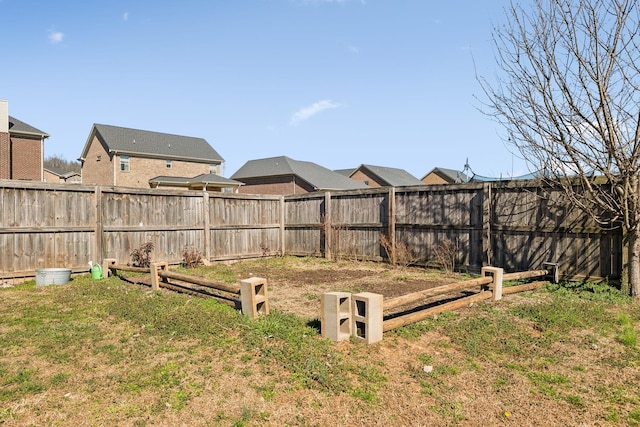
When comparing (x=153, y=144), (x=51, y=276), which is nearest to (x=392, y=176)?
(x=153, y=144)

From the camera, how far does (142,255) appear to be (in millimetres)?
10484

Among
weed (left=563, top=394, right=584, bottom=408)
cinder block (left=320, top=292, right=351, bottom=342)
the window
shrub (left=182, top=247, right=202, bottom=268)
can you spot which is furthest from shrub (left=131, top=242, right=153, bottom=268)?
the window

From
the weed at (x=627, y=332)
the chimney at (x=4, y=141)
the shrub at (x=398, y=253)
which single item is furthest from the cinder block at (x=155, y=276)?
the chimney at (x=4, y=141)

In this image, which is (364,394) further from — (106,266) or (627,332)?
(106,266)

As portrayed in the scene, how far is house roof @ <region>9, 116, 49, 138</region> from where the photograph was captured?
2491 cm

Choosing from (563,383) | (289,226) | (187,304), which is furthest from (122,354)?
(289,226)

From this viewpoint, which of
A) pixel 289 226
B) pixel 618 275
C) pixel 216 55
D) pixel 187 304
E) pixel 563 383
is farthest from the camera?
pixel 289 226

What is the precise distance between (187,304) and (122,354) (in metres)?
2.12

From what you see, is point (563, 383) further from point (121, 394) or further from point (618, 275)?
point (618, 275)

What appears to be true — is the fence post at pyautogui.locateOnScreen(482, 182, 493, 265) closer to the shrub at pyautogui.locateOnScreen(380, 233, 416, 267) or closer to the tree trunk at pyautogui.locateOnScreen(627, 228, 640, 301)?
the shrub at pyautogui.locateOnScreen(380, 233, 416, 267)

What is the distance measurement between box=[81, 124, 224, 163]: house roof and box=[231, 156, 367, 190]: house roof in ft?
11.9

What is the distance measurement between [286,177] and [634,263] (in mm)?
30172

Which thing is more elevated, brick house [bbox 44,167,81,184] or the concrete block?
brick house [bbox 44,167,81,184]

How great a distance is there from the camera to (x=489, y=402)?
3258 mm
